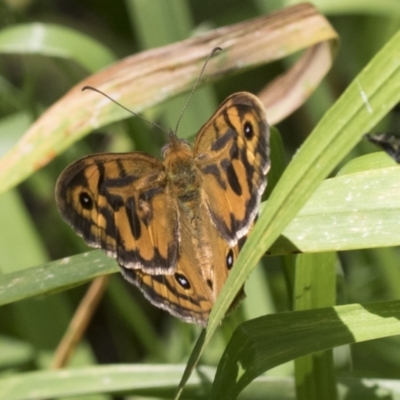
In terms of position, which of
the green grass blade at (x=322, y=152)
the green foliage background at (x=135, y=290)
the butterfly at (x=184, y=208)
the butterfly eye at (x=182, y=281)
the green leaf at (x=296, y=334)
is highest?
the green foliage background at (x=135, y=290)

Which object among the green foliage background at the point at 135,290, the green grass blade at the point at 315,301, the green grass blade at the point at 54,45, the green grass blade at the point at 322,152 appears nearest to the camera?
the green grass blade at the point at 322,152

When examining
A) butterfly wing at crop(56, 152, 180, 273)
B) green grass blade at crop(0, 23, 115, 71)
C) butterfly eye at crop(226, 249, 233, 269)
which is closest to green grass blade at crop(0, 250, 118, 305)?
butterfly wing at crop(56, 152, 180, 273)

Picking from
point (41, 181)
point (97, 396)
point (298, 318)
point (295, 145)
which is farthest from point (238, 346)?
point (295, 145)

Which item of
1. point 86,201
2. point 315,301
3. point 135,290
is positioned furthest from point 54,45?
point 135,290

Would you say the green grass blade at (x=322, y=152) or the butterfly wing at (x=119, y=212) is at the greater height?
the butterfly wing at (x=119, y=212)

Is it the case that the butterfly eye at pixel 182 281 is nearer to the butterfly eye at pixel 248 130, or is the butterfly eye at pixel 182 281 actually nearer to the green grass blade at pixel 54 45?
the butterfly eye at pixel 248 130

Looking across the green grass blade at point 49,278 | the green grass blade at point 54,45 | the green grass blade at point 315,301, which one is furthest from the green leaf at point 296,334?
the green grass blade at point 54,45

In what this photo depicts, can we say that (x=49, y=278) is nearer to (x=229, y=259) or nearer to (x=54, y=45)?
(x=229, y=259)
